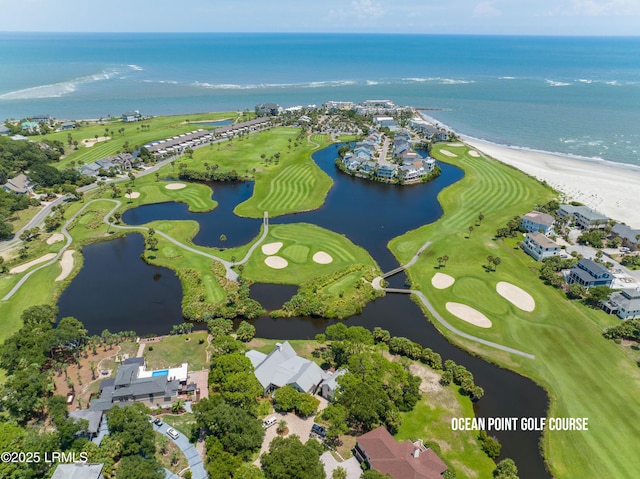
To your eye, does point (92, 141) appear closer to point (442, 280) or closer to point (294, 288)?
point (294, 288)

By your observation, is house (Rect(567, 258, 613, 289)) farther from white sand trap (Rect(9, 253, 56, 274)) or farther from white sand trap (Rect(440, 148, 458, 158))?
white sand trap (Rect(9, 253, 56, 274))

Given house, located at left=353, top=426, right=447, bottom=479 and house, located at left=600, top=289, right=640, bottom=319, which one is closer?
house, located at left=353, top=426, right=447, bottom=479

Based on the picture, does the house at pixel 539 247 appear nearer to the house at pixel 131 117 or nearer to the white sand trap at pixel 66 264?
the white sand trap at pixel 66 264

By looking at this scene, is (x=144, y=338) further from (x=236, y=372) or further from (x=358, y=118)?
(x=358, y=118)

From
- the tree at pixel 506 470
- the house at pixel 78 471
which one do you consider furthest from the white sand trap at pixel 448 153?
the house at pixel 78 471

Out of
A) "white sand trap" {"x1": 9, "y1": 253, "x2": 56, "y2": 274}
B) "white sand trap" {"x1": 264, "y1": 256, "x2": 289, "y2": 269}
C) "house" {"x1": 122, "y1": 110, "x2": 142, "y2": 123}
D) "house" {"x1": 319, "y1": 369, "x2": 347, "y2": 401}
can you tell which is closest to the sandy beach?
"white sand trap" {"x1": 264, "y1": 256, "x2": 289, "y2": 269}

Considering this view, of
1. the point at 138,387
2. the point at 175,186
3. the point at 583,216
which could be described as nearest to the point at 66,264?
the point at 138,387
